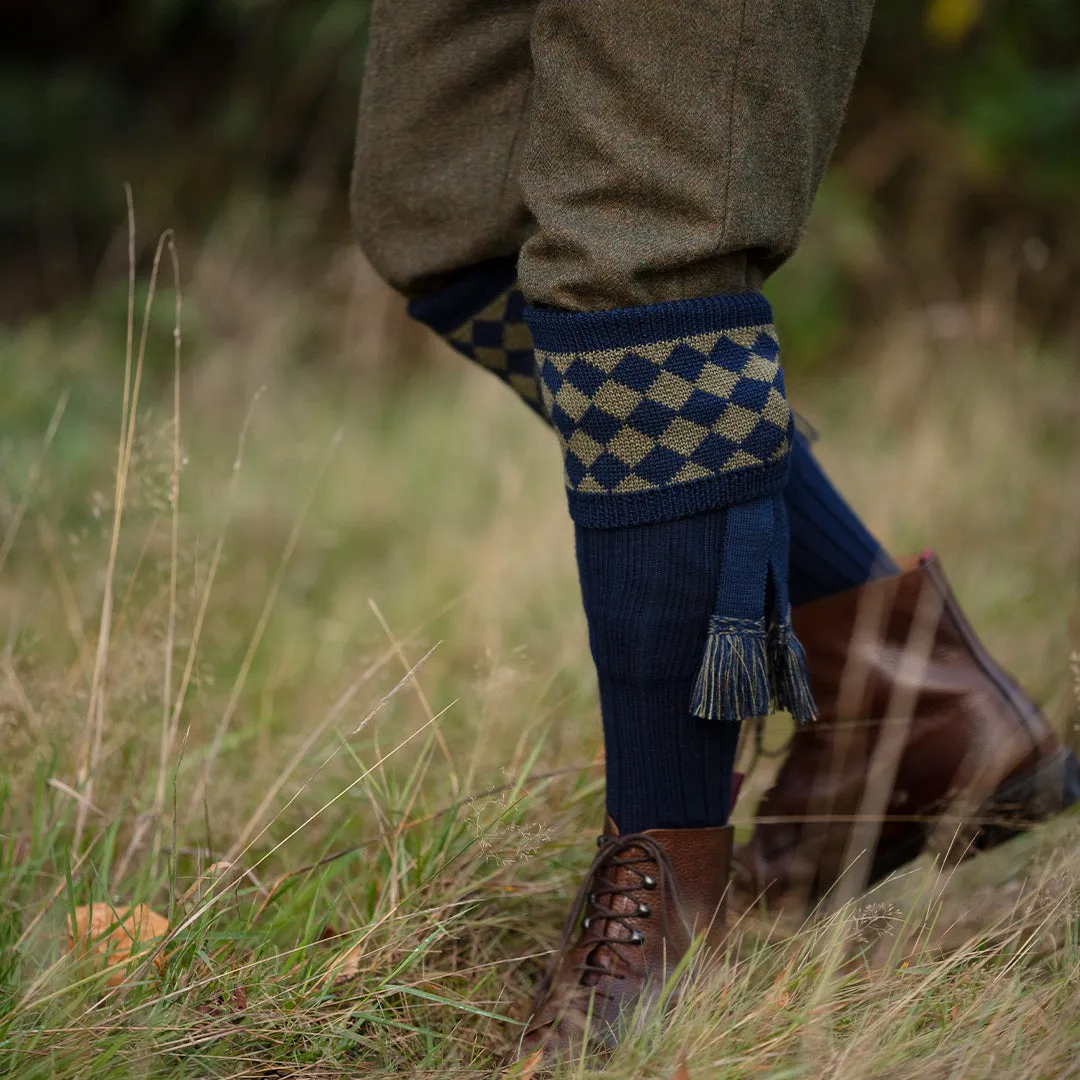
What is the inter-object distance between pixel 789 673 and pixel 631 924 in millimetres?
274

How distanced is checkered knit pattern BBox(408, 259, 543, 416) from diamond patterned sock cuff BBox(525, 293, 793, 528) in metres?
0.23

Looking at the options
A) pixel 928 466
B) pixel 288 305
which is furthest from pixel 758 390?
pixel 288 305

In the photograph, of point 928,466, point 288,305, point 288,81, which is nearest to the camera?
point 928,466

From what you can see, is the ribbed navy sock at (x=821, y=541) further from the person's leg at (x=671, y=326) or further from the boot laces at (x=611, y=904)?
the boot laces at (x=611, y=904)

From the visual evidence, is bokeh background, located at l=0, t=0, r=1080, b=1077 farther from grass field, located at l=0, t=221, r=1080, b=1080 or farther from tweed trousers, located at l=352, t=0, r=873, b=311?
tweed trousers, located at l=352, t=0, r=873, b=311

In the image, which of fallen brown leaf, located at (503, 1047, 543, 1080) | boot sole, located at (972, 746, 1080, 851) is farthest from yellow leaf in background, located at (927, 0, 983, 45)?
fallen brown leaf, located at (503, 1047, 543, 1080)

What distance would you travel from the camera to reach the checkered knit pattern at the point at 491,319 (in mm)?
1241

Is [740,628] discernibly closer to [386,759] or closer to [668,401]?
[668,401]

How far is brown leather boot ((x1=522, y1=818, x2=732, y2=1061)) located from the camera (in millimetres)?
1027

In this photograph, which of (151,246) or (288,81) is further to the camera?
(151,246)

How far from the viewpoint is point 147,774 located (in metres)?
1.31

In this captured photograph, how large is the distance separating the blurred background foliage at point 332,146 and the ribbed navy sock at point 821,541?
8.29 feet

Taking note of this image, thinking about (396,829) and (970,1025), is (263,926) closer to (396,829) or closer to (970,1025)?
→ (396,829)

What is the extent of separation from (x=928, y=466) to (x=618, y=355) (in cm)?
181
